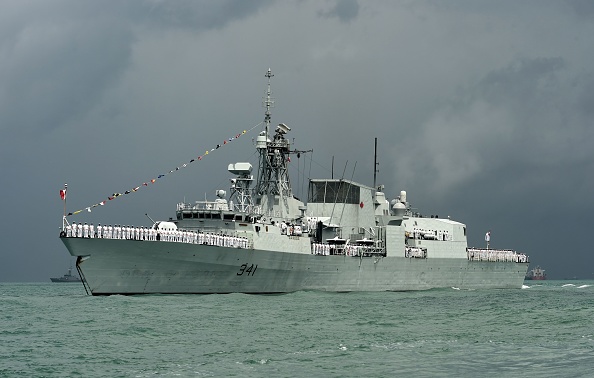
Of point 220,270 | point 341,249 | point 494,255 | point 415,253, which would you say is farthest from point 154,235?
point 494,255

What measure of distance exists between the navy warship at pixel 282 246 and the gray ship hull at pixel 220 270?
2.3 inches

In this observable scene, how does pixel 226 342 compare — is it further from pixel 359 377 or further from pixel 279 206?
pixel 279 206

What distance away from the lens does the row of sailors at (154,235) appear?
140 ft

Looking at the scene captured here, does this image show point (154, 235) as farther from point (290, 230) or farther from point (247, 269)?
point (290, 230)

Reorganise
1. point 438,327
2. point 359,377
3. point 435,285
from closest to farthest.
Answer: point 359,377, point 438,327, point 435,285

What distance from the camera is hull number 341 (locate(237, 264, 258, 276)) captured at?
47625 mm

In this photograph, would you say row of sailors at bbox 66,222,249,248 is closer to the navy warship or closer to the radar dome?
the navy warship

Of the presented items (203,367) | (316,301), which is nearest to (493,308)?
(316,301)

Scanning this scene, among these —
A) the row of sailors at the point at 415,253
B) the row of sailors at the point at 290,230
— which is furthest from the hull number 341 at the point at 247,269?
the row of sailors at the point at 415,253

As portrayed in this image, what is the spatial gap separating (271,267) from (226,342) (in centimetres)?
2210

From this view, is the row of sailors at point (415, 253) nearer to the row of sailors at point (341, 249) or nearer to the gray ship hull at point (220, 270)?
the gray ship hull at point (220, 270)

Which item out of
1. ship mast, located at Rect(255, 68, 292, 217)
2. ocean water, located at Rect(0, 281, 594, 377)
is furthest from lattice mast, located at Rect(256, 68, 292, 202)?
ocean water, located at Rect(0, 281, 594, 377)

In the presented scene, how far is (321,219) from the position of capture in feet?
200

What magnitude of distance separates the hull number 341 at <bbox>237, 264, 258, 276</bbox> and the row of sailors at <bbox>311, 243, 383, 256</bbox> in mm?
6289
